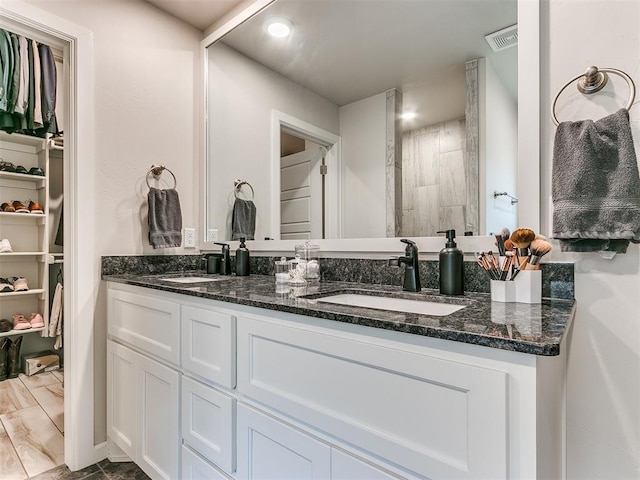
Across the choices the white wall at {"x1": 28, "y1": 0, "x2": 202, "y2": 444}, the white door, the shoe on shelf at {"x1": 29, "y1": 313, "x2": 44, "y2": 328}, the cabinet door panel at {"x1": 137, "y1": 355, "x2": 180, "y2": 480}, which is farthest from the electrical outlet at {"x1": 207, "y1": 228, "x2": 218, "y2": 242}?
the shoe on shelf at {"x1": 29, "y1": 313, "x2": 44, "y2": 328}

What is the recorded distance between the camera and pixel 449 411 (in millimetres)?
642

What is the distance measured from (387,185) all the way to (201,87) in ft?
4.65

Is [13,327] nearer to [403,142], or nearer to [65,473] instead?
[65,473]

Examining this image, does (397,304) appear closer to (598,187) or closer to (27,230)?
(598,187)

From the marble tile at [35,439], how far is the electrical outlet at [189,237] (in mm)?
1199

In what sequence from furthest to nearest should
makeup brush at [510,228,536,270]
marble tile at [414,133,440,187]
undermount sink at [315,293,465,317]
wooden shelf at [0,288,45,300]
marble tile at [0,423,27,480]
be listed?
wooden shelf at [0,288,45,300], marble tile at [0,423,27,480], marble tile at [414,133,440,187], undermount sink at [315,293,465,317], makeup brush at [510,228,536,270]

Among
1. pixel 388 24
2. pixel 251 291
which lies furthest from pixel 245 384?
pixel 388 24

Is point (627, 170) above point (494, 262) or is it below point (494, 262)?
above

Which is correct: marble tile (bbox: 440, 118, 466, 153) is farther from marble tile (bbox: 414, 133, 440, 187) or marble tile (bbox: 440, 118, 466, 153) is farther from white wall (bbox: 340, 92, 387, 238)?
white wall (bbox: 340, 92, 387, 238)

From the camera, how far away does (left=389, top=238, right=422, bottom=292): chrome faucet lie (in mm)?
1205

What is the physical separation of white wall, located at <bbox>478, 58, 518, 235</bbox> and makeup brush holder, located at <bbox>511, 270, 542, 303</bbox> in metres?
0.21

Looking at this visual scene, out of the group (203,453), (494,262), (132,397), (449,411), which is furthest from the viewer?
(132,397)

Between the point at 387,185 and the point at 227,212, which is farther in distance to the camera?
the point at 227,212

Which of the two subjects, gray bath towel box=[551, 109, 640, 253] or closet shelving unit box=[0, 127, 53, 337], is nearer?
gray bath towel box=[551, 109, 640, 253]
